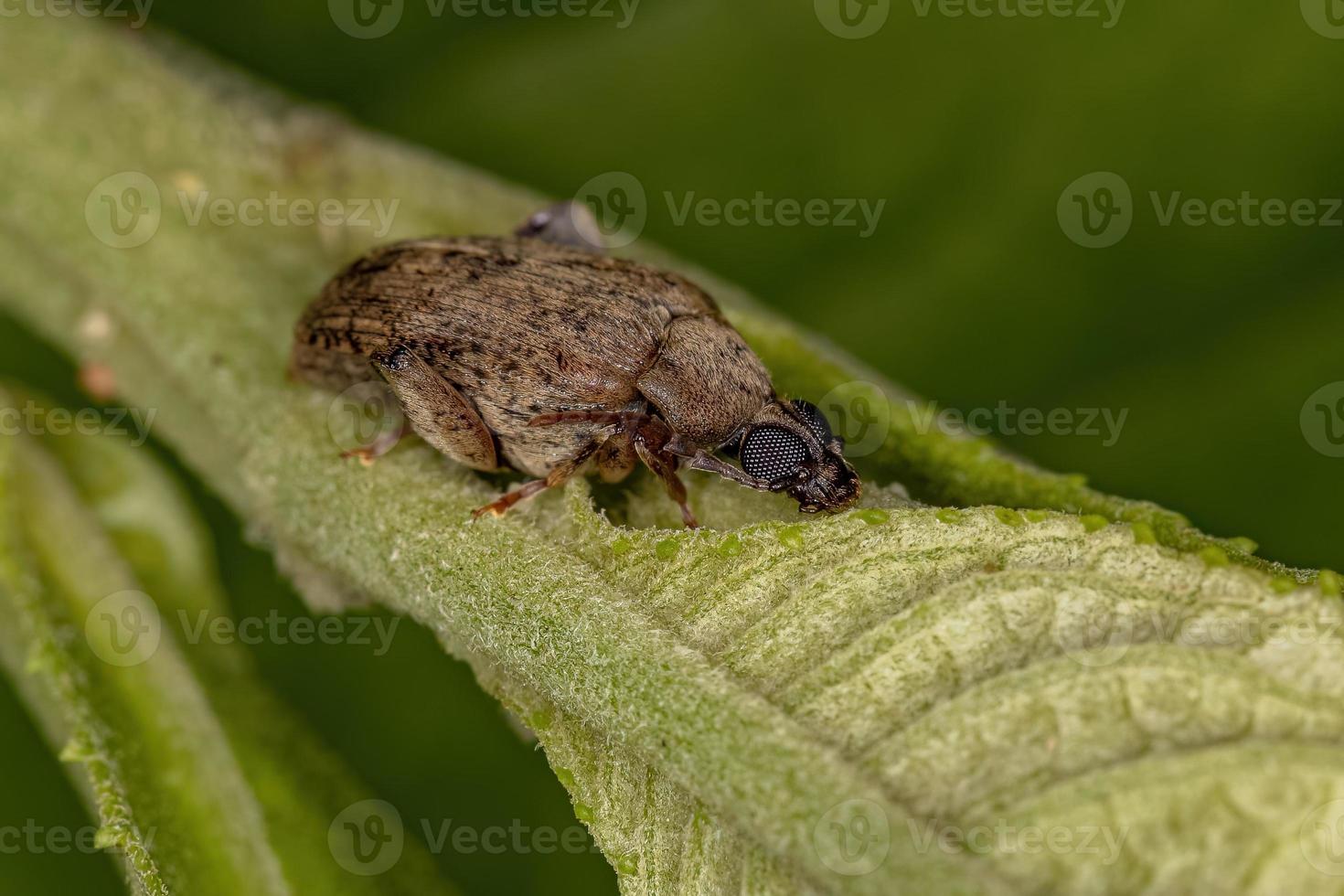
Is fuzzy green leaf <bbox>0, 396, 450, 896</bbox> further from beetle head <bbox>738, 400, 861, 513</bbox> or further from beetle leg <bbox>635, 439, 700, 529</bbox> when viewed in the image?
beetle head <bbox>738, 400, 861, 513</bbox>

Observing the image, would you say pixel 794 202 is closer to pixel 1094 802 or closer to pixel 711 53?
pixel 711 53

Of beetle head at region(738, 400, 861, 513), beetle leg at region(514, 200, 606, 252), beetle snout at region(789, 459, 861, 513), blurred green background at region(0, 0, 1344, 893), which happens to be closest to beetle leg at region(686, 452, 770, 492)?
beetle head at region(738, 400, 861, 513)

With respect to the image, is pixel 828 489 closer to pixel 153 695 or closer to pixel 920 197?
pixel 920 197

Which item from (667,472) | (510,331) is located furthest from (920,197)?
(510,331)

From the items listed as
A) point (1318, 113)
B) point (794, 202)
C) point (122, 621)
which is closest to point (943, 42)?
point (794, 202)

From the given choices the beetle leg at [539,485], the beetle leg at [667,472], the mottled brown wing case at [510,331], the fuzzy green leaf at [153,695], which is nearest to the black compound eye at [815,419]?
the beetle leg at [667,472]

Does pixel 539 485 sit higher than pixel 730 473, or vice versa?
pixel 730 473

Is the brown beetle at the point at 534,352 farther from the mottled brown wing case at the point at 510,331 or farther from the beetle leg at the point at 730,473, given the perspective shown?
the beetle leg at the point at 730,473
